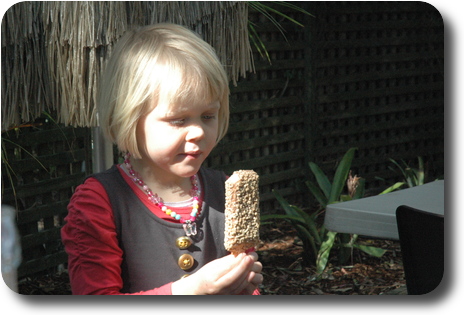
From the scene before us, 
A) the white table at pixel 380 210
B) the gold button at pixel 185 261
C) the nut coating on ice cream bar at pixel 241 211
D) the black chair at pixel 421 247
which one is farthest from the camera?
→ the white table at pixel 380 210

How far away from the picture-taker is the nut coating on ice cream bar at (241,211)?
1111 mm

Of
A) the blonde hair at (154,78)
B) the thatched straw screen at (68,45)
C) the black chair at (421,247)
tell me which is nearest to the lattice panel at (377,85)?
the black chair at (421,247)

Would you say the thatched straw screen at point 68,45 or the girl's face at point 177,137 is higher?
the thatched straw screen at point 68,45

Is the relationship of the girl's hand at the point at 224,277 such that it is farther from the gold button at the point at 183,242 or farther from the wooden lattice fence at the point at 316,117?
the wooden lattice fence at the point at 316,117

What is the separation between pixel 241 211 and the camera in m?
1.12

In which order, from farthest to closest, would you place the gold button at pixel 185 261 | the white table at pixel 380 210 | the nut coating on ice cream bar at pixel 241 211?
the white table at pixel 380 210 → the gold button at pixel 185 261 → the nut coating on ice cream bar at pixel 241 211

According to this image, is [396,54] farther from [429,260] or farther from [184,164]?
[184,164]

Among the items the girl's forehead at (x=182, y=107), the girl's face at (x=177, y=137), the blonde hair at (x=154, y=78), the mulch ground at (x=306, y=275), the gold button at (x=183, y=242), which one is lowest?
the mulch ground at (x=306, y=275)

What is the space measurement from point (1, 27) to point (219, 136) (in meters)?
0.55

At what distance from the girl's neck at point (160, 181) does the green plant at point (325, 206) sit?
1.37 ft

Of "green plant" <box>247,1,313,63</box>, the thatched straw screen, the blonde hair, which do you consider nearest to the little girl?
the blonde hair

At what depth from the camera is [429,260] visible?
Result: 1.50m

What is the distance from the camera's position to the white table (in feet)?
5.06

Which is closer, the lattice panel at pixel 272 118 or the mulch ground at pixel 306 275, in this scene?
the mulch ground at pixel 306 275
